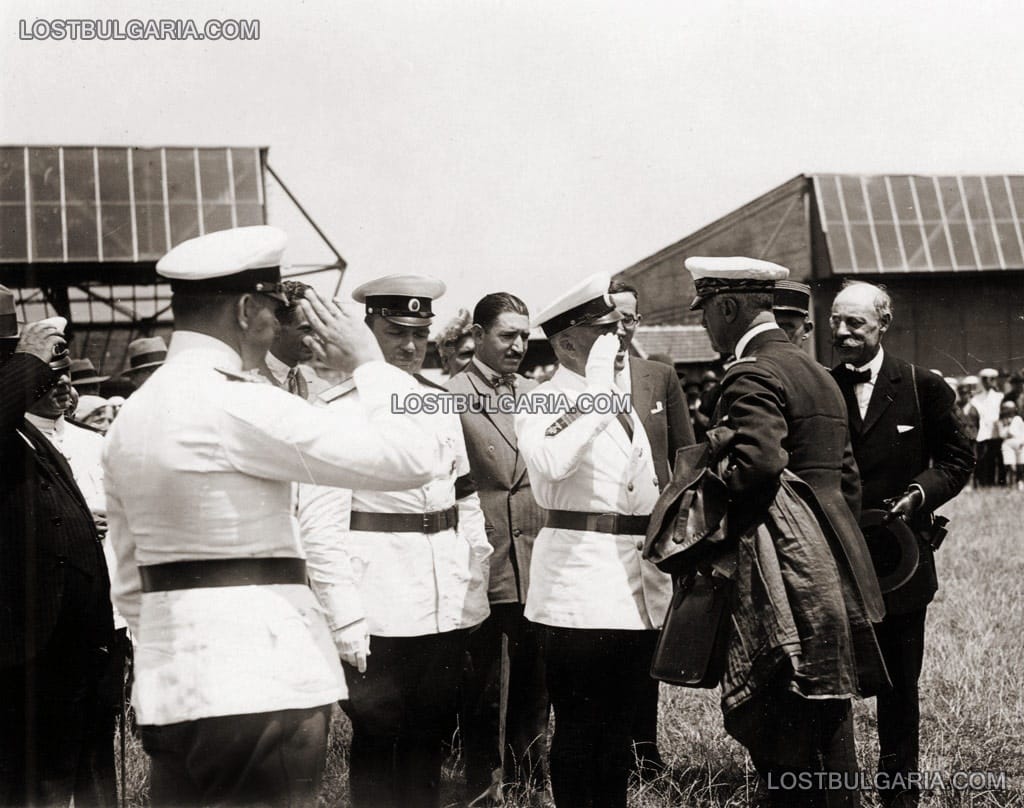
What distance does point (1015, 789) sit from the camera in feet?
13.3

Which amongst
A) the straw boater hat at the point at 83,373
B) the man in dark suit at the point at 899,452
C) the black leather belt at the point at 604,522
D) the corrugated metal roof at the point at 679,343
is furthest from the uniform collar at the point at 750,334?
the corrugated metal roof at the point at 679,343

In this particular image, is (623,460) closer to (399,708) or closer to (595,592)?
(595,592)

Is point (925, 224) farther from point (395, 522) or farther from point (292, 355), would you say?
point (395, 522)

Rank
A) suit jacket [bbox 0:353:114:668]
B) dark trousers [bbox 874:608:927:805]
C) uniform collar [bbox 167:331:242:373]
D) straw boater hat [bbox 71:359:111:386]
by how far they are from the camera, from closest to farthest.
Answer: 1. uniform collar [bbox 167:331:242:373]
2. suit jacket [bbox 0:353:114:668]
3. dark trousers [bbox 874:608:927:805]
4. straw boater hat [bbox 71:359:111:386]

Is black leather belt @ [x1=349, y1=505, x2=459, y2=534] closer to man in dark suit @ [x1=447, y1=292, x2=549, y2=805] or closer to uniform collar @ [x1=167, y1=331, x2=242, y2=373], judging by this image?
man in dark suit @ [x1=447, y1=292, x2=549, y2=805]

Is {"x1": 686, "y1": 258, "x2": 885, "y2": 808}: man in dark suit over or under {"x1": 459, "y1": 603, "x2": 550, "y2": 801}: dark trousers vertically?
over

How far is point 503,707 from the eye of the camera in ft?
15.9

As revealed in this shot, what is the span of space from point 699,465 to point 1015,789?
2156 millimetres

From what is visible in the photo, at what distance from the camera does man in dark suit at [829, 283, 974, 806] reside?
416 centimetres

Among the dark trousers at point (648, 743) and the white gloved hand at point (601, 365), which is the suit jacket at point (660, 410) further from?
the dark trousers at point (648, 743)

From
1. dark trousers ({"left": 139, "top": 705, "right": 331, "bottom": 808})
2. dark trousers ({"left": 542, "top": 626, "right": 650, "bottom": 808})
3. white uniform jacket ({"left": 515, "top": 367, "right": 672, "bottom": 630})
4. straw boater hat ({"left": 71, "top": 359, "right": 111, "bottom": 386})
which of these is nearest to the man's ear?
white uniform jacket ({"left": 515, "top": 367, "right": 672, "bottom": 630})

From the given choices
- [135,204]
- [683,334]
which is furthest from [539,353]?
[683,334]

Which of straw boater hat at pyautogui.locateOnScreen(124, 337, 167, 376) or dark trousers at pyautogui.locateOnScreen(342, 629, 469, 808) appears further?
straw boater hat at pyautogui.locateOnScreen(124, 337, 167, 376)

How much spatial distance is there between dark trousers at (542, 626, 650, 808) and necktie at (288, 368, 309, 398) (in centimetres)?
136
